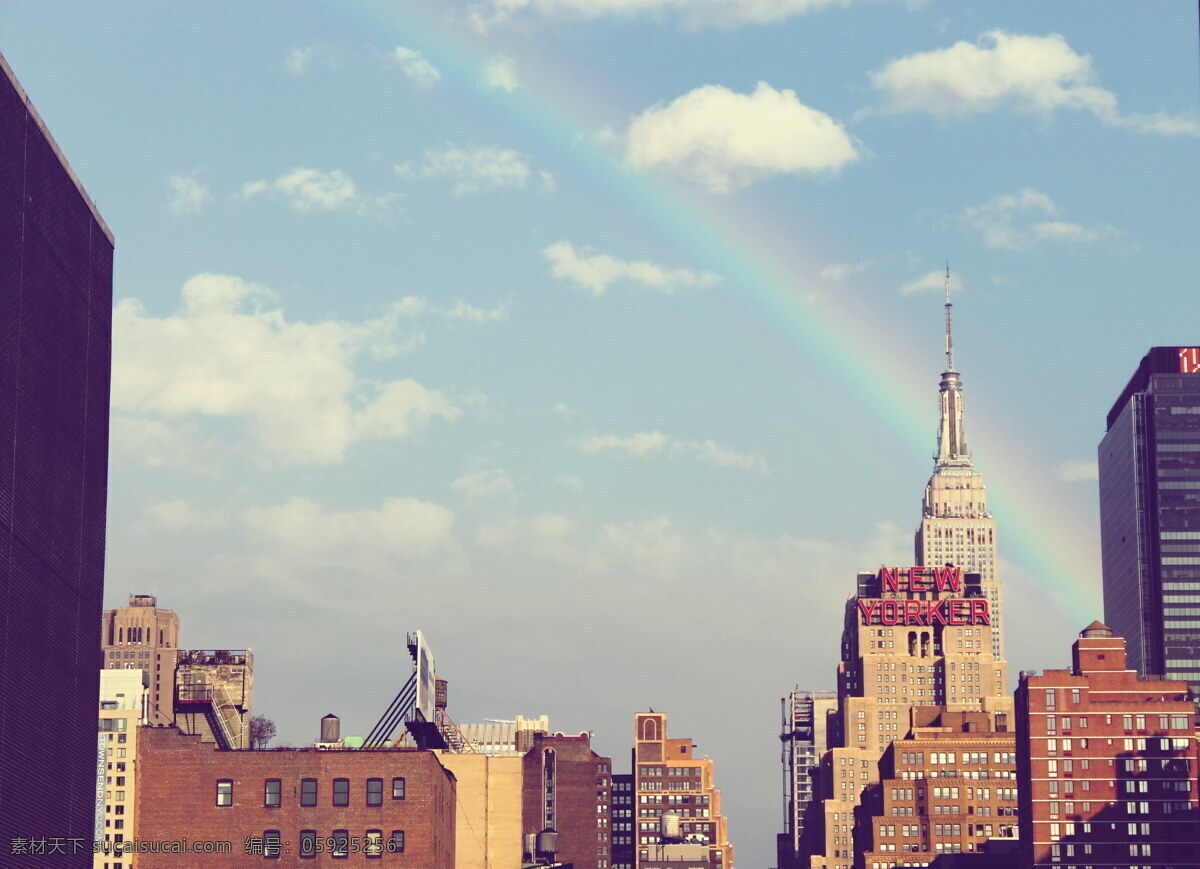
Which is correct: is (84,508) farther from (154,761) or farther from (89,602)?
(154,761)

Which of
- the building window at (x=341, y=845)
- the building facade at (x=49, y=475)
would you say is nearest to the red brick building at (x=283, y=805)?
the building window at (x=341, y=845)

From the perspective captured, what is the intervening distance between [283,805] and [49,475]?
46104mm

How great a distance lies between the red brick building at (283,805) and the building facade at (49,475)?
19668mm

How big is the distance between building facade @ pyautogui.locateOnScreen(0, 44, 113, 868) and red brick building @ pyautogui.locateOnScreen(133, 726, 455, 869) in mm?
19668

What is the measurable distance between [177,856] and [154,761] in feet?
26.3

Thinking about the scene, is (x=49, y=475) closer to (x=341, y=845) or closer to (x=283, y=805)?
(x=283, y=805)

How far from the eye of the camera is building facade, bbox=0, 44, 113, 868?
128 m

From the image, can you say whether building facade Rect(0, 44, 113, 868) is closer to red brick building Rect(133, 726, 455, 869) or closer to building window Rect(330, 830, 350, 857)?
red brick building Rect(133, 726, 455, 869)

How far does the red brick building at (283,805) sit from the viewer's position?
174 metres

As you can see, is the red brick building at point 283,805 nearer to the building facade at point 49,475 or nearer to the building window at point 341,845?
the building window at point 341,845

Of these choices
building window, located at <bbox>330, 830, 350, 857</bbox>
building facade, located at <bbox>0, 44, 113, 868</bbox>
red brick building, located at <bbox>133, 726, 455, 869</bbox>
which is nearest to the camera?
building facade, located at <bbox>0, 44, 113, 868</bbox>

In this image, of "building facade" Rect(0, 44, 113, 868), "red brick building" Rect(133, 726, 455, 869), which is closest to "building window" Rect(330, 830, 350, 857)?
"red brick building" Rect(133, 726, 455, 869)

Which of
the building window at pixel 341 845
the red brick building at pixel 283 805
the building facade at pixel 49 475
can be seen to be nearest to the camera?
the building facade at pixel 49 475

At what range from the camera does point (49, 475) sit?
140500 millimetres
